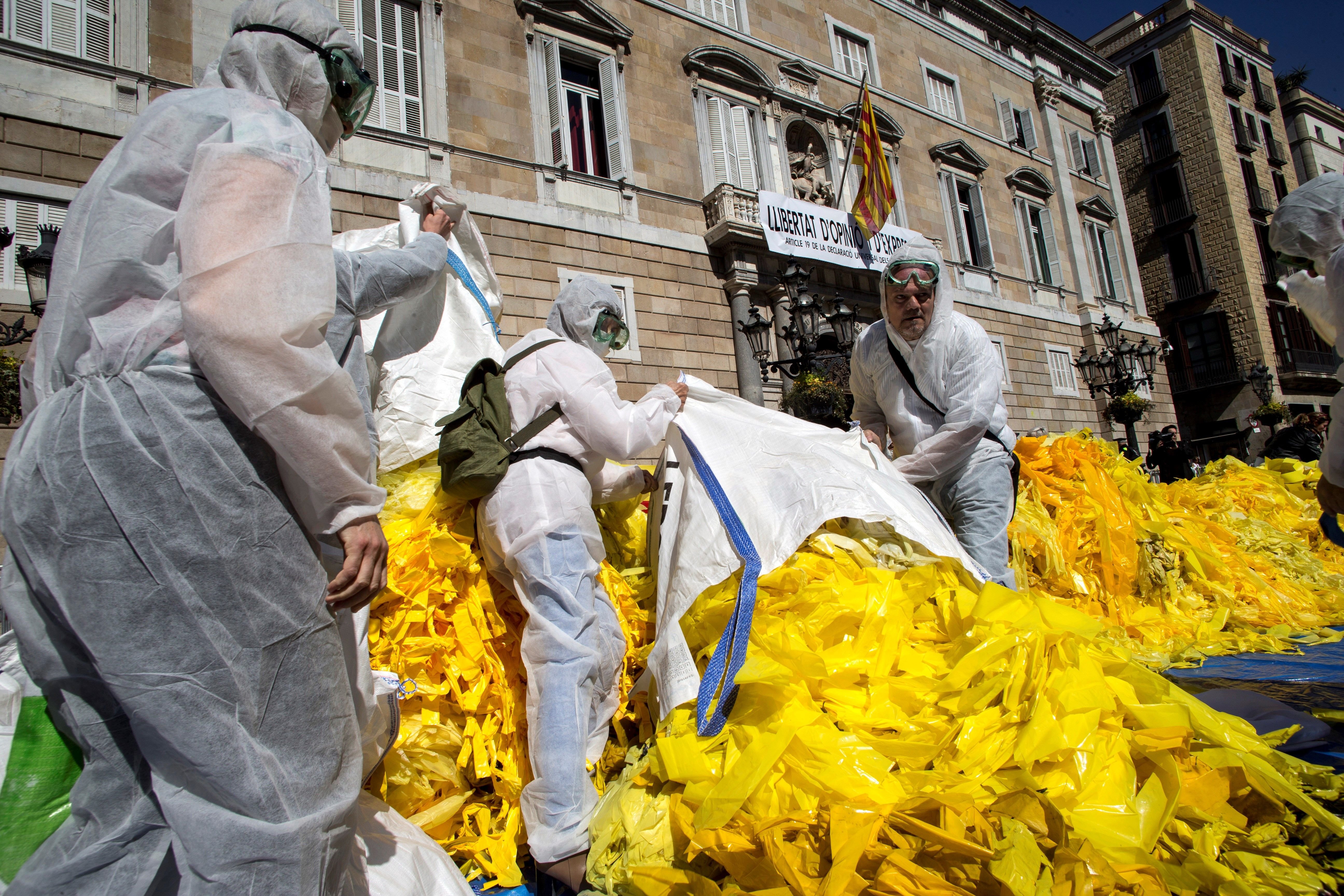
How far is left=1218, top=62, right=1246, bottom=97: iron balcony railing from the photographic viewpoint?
27203 mm

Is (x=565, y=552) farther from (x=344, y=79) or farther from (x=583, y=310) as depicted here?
(x=344, y=79)

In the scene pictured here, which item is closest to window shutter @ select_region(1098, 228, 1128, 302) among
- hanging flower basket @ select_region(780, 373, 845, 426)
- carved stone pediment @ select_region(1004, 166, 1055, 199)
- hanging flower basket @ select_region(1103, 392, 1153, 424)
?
carved stone pediment @ select_region(1004, 166, 1055, 199)

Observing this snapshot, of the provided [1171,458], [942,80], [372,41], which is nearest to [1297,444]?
[1171,458]

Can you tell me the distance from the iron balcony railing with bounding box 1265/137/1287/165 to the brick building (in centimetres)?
1680

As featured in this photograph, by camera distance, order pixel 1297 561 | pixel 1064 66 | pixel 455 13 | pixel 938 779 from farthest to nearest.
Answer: pixel 1064 66, pixel 455 13, pixel 1297 561, pixel 938 779

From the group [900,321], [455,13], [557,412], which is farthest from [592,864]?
[455,13]

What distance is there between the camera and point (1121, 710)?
1704 mm

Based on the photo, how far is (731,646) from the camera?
1.98 m

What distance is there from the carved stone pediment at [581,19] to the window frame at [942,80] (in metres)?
8.21

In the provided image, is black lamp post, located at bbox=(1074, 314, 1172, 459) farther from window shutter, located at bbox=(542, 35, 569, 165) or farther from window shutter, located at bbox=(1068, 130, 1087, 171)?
window shutter, located at bbox=(542, 35, 569, 165)

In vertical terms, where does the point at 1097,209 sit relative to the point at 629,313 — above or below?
above

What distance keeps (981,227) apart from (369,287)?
56.9 ft

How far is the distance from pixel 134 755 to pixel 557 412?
4.61 ft

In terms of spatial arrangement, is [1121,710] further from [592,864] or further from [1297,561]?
[1297,561]
